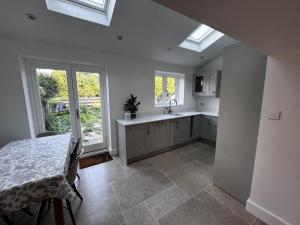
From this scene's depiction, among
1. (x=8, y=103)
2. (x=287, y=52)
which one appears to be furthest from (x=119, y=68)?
(x=287, y=52)

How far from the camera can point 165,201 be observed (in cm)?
182

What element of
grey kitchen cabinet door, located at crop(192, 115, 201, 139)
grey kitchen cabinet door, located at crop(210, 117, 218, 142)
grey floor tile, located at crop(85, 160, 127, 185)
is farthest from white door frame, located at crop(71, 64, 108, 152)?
grey kitchen cabinet door, located at crop(210, 117, 218, 142)

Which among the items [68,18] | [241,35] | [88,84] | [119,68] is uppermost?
[68,18]

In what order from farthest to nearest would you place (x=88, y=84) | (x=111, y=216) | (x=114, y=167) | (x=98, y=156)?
(x=98, y=156), (x=88, y=84), (x=114, y=167), (x=111, y=216)

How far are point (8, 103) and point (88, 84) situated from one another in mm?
1270

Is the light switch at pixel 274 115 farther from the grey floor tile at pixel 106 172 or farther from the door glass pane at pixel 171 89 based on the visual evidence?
the door glass pane at pixel 171 89

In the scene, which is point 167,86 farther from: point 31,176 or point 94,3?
point 31,176

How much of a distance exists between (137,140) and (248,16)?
97.9 inches

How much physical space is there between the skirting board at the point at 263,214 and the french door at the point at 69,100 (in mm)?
2886

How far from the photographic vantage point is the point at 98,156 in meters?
3.08

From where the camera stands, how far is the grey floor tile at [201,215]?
1.52m

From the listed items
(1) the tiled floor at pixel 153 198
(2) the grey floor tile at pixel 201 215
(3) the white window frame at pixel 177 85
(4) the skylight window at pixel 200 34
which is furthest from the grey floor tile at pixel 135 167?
(4) the skylight window at pixel 200 34

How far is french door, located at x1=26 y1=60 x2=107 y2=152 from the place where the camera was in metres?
2.43

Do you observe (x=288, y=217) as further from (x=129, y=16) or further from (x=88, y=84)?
(x=88, y=84)
